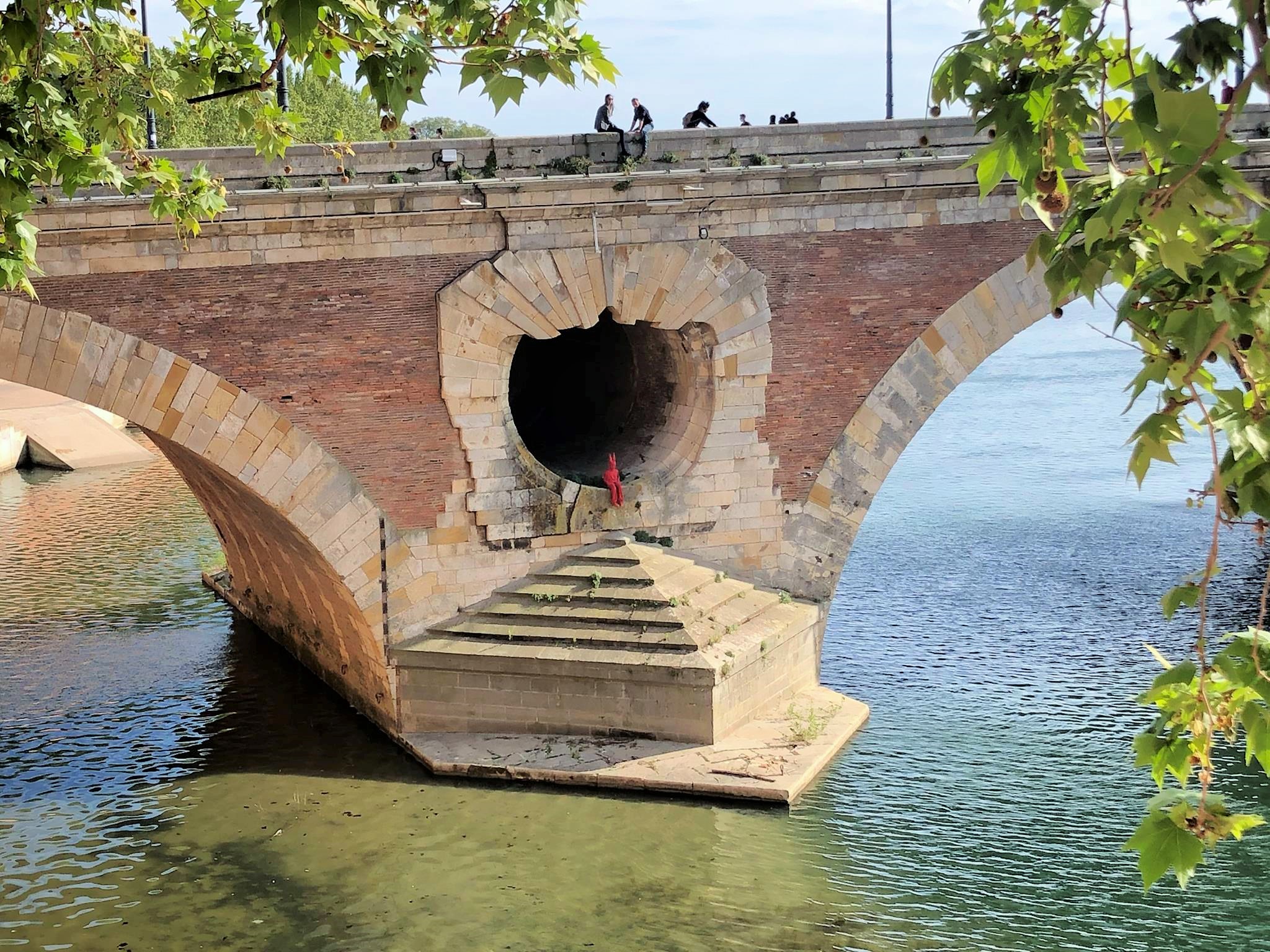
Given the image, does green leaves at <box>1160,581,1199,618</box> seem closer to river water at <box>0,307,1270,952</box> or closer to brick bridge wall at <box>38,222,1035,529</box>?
river water at <box>0,307,1270,952</box>

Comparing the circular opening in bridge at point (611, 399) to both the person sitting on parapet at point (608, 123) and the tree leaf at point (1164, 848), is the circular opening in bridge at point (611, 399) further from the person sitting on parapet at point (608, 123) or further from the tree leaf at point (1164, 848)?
the tree leaf at point (1164, 848)

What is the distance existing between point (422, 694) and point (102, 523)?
1154cm

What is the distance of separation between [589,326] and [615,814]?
13.5ft

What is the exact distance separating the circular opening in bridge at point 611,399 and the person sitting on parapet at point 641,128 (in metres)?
1.69

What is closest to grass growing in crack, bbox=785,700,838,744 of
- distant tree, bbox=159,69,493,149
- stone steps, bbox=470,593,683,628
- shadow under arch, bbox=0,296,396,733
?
stone steps, bbox=470,593,683,628

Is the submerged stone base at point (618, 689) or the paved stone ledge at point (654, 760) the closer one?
the paved stone ledge at point (654, 760)

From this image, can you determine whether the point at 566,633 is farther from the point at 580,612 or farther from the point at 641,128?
the point at 641,128

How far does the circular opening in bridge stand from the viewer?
12992 millimetres

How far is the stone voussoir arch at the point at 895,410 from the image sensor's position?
1296 centimetres

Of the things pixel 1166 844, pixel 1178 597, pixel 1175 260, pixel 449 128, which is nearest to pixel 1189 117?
pixel 1175 260

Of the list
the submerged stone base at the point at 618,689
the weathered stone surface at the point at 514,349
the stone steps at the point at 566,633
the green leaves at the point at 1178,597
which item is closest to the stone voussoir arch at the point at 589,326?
the weathered stone surface at the point at 514,349

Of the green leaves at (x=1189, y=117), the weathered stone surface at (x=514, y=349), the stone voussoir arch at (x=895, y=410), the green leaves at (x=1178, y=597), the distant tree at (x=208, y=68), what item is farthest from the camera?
the stone voussoir arch at (x=895, y=410)

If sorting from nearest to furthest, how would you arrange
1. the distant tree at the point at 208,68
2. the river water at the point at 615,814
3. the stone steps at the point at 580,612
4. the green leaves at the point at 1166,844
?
the green leaves at the point at 1166,844 → the distant tree at the point at 208,68 → the river water at the point at 615,814 → the stone steps at the point at 580,612

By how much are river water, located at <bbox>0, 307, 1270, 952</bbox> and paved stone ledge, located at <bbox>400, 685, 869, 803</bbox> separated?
0.52ft
